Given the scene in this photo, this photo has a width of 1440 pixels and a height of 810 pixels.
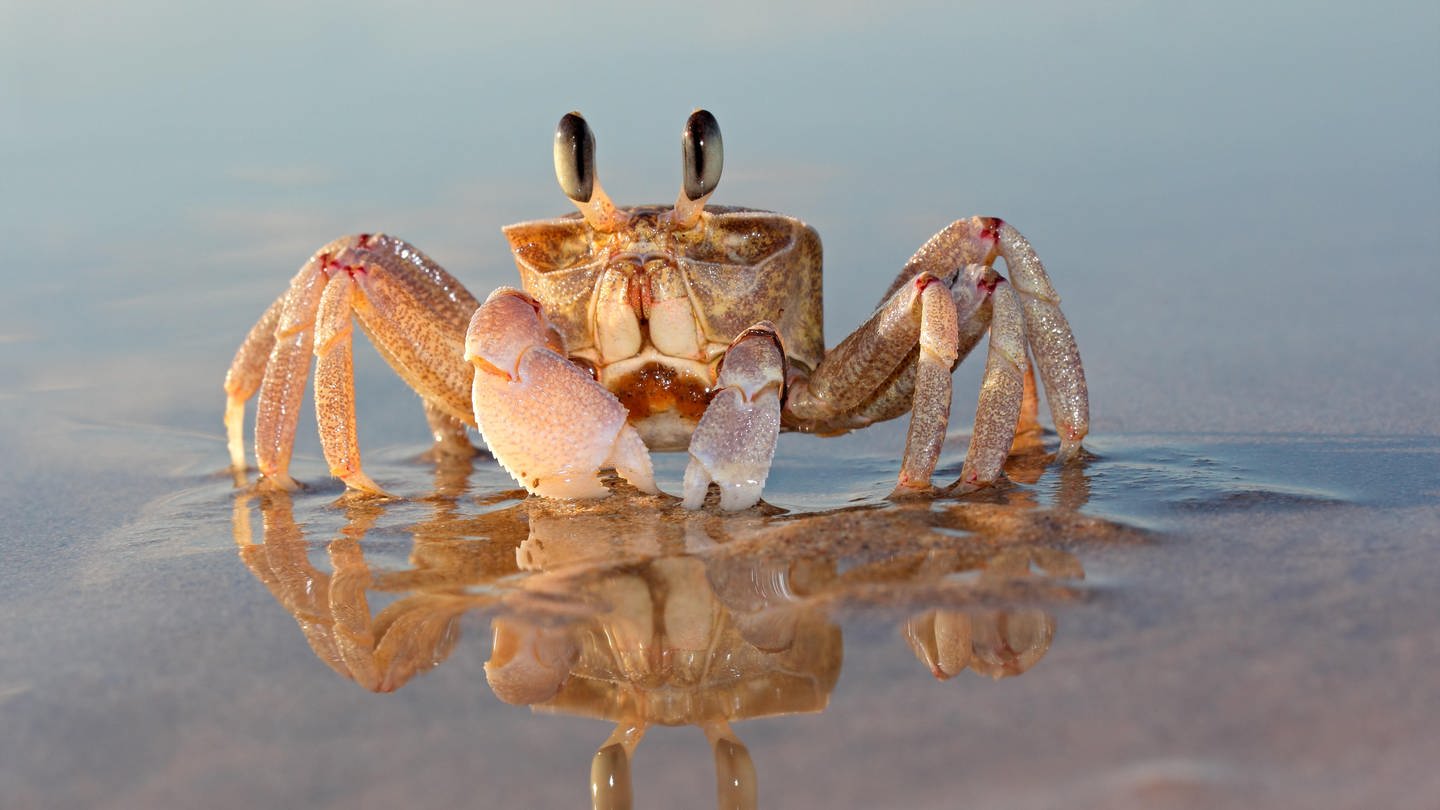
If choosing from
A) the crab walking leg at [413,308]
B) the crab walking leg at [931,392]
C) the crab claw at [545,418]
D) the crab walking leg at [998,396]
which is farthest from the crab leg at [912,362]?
the crab walking leg at [413,308]

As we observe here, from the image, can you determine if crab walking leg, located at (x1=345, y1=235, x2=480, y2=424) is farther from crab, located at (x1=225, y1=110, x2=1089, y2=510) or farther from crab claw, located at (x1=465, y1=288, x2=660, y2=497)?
crab claw, located at (x1=465, y1=288, x2=660, y2=497)

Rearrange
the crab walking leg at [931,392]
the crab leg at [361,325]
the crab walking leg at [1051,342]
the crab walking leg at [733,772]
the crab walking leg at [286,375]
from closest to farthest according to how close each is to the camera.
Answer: the crab walking leg at [733,772], the crab walking leg at [931,392], the crab walking leg at [1051,342], the crab leg at [361,325], the crab walking leg at [286,375]

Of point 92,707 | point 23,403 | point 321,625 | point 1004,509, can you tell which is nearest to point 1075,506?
point 1004,509

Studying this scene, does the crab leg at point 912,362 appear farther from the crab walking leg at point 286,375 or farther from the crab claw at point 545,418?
the crab walking leg at point 286,375

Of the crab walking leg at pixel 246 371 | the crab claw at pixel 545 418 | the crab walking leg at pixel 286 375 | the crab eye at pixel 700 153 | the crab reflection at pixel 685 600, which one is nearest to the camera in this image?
the crab reflection at pixel 685 600

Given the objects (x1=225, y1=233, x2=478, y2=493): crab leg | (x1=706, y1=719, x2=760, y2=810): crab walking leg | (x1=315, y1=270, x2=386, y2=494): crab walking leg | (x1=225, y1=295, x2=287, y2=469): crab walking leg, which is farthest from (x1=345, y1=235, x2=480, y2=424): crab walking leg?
(x1=706, y1=719, x2=760, y2=810): crab walking leg

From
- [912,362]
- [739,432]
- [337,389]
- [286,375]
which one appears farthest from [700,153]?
[286,375]

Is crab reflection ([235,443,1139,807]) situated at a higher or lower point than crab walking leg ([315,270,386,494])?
lower

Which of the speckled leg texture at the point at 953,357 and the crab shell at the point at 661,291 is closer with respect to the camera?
the speckled leg texture at the point at 953,357

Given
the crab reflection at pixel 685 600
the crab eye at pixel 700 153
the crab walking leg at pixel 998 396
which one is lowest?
the crab reflection at pixel 685 600
